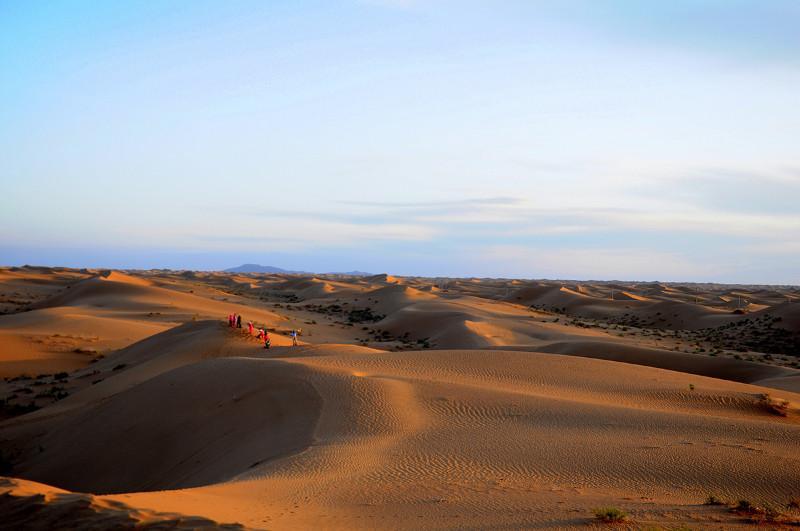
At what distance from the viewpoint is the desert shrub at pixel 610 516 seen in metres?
6.03

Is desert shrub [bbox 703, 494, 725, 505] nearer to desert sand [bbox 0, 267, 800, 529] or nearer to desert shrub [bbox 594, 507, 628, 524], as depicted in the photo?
desert sand [bbox 0, 267, 800, 529]

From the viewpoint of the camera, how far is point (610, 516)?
238 inches

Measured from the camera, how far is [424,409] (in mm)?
11578

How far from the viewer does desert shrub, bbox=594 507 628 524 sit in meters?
6.03

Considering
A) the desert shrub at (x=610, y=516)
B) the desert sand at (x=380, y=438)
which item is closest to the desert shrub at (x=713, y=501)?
the desert sand at (x=380, y=438)

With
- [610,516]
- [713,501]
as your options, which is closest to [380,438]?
[610,516]

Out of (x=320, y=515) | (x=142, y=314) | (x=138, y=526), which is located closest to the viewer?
(x=138, y=526)

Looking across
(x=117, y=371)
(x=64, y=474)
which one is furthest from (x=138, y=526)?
(x=117, y=371)

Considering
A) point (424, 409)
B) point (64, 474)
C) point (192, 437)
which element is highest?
point (424, 409)

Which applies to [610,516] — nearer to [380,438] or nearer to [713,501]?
[713,501]

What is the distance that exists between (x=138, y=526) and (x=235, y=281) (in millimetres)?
91409

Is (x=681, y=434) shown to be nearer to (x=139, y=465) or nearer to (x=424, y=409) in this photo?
(x=424, y=409)

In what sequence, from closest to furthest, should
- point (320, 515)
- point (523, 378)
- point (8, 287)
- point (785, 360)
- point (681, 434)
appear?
point (320, 515), point (681, 434), point (523, 378), point (785, 360), point (8, 287)

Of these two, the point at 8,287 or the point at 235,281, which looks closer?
the point at 8,287
